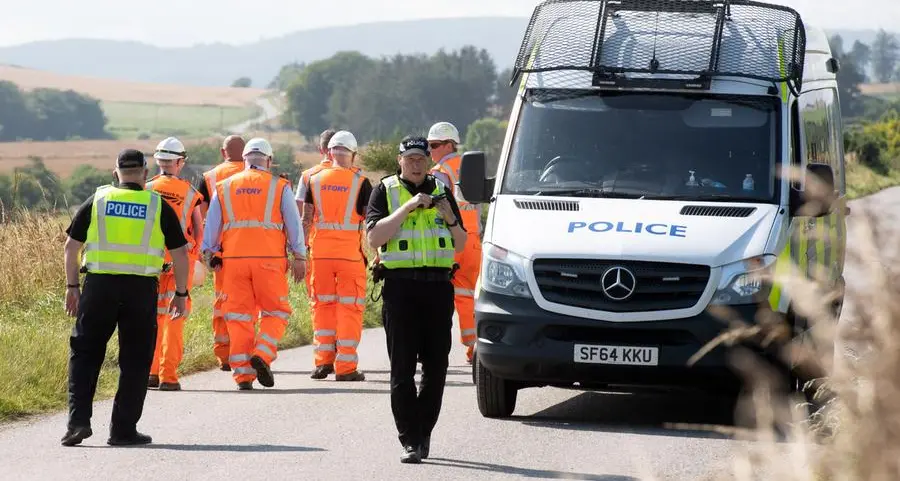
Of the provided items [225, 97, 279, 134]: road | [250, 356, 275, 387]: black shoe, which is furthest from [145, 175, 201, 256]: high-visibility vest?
[225, 97, 279, 134]: road

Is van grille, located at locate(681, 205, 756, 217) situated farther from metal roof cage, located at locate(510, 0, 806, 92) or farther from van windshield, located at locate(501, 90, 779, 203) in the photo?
metal roof cage, located at locate(510, 0, 806, 92)

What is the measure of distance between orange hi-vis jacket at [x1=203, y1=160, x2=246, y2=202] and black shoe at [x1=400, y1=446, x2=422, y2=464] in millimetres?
4930

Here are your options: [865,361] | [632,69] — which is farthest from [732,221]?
[865,361]

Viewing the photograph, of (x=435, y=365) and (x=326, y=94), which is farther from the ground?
(x=435, y=365)

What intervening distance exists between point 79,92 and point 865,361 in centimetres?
16017

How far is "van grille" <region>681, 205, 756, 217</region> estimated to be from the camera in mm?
9516

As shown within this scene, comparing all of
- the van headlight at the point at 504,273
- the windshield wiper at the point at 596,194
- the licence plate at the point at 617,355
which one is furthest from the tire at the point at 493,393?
the windshield wiper at the point at 596,194

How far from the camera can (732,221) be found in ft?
30.9

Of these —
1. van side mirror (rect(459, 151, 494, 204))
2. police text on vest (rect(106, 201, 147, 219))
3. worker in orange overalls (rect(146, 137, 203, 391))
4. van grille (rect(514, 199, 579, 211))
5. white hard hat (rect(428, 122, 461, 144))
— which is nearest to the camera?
police text on vest (rect(106, 201, 147, 219))

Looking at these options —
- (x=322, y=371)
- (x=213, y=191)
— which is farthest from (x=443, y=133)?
(x=322, y=371)

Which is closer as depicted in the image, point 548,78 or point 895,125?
point 548,78

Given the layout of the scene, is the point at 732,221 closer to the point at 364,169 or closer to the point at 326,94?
the point at 364,169

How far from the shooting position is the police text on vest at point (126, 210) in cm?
924

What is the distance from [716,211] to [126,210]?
350 centimetres
